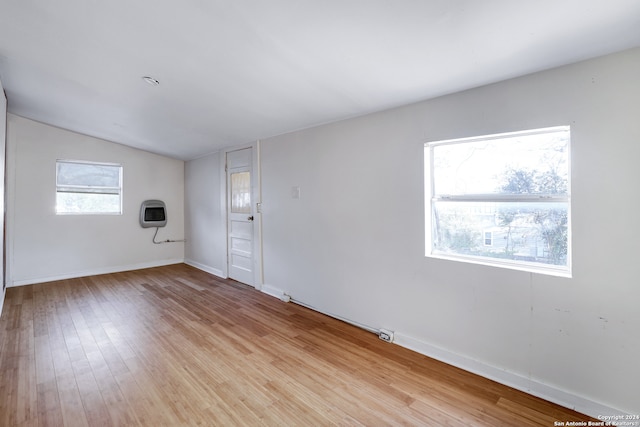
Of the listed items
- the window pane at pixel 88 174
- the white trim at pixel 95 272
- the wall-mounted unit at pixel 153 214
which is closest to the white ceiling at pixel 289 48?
the window pane at pixel 88 174

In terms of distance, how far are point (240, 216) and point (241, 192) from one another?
38cm

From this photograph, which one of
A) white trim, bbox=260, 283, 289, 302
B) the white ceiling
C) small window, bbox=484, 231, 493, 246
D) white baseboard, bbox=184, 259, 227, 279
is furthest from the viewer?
white baseboard, bbox=184, 259, 227, 279

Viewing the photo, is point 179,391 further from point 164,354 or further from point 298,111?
point 298,111

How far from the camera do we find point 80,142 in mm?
4750

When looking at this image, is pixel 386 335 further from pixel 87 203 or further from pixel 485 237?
pixel 87 203

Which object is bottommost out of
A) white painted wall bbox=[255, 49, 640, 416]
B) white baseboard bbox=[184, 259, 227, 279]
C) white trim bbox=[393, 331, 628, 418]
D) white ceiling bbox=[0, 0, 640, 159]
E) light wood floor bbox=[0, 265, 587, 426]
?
light wood floor bbox=[0, 265, 587, 426]

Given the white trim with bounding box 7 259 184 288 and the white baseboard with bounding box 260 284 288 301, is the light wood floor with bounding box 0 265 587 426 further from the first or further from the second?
the white trim with bounding box 7 259 184 288

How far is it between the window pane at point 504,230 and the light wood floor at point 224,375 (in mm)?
913

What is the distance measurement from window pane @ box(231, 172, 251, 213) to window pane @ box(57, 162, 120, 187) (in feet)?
8.03

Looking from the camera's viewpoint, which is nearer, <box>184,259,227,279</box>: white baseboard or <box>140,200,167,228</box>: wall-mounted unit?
<box>184,259,227,279</box>: white baseboard

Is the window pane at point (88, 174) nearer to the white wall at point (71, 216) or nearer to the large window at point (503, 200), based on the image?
the white wall at point (71, 216)

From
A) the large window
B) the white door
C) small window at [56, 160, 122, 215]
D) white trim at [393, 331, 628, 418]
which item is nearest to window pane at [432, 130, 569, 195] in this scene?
the large window

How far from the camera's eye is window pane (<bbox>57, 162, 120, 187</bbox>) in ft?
15.3

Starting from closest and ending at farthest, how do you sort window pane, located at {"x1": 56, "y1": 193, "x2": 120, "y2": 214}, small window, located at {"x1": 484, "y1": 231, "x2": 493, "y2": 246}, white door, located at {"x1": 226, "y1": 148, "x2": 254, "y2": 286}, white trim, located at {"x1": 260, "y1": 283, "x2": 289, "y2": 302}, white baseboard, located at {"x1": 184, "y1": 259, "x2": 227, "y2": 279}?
small window, located at {"x1": 484, "y1": 231, "x2": 493, "y2": 246} < white trim, located at {"x1": 260, "y1": 283, "x2": 289, "y2": 302} < white door, located at {"x1": 226, "y1": 148, "x2": 254, "y2": 286} < window pane, located at {"x1": 56, "y1": 193, "x2": 120, "y2": 214} < white baseboard, located at {"x1": 184, "y1": 259, "x2": 227, "y2": 279}
